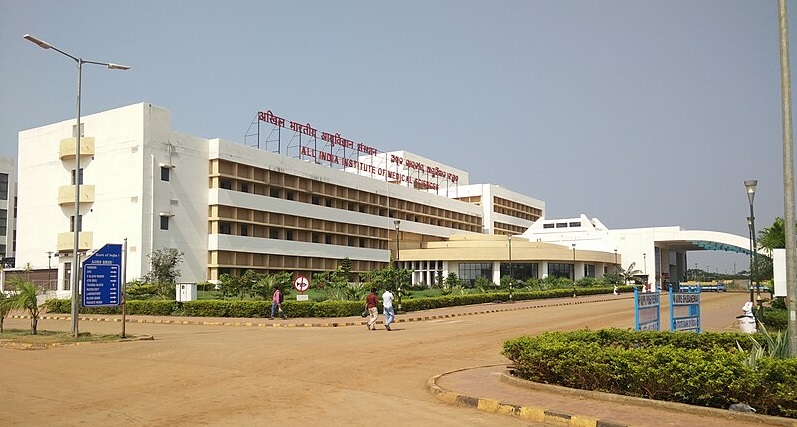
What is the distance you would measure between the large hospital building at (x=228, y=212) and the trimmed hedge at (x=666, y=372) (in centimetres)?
3146

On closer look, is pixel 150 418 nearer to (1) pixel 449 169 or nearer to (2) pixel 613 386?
(2) pixel 613 386

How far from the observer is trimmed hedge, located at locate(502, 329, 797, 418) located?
852 cm

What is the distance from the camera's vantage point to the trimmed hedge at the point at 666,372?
852 centimetres

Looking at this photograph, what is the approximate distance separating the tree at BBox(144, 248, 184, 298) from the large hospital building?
1.06 metres

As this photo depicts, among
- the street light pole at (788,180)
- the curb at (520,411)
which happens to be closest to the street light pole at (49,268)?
the curb at (520,411)

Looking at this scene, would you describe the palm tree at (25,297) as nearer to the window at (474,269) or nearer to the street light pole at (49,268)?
the street light pole at (49,268)

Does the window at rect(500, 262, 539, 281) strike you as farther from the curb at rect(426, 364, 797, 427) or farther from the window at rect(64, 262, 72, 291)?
the curb at rect(426, 364, 797, 427)

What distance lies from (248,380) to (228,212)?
45325 mm

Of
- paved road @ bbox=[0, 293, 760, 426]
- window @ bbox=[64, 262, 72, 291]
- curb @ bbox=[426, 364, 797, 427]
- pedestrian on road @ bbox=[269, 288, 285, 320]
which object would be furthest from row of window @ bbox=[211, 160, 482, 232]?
curb @ bbox=[426, 364, 797, 427]

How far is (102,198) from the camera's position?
5175 cm

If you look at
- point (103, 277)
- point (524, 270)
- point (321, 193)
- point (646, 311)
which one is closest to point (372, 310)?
point (103, 277)

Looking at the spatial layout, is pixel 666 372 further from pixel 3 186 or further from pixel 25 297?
pixel 3 186

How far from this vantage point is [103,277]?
889 inches

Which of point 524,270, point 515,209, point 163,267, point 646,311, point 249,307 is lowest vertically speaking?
point 249,307
